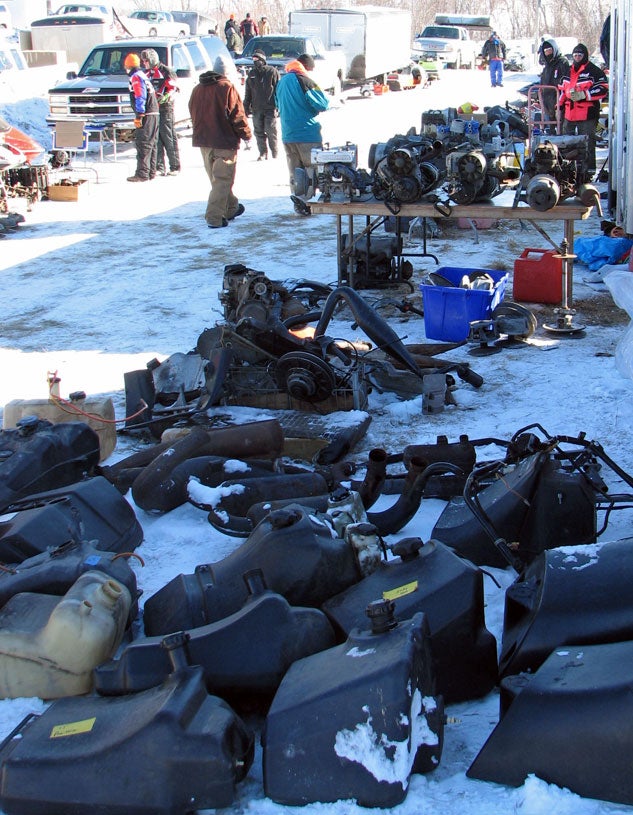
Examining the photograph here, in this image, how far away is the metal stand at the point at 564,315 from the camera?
6527 millimetres

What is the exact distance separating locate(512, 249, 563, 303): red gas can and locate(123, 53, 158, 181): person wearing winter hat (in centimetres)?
799

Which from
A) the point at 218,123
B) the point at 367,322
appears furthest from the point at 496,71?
the point at 367,322

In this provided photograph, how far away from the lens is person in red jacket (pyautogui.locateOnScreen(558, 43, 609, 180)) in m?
12.2

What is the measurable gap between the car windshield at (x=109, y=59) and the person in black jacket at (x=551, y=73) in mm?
7048

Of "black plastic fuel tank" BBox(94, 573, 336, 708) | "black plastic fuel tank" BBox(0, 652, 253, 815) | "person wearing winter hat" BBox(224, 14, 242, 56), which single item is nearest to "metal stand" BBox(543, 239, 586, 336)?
"black plastic fuel tank" BBox(94, 573, 336, 708)

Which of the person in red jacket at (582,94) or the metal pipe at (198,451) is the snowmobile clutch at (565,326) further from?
the person in red jacket at (582,94)

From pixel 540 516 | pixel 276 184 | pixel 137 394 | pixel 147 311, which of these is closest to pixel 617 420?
pixel 540 516

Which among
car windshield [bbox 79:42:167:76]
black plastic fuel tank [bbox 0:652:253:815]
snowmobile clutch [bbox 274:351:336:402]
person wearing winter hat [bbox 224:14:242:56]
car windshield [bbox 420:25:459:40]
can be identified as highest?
car windshield [bbox 420:25:459:40]

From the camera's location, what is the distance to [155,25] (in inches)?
927

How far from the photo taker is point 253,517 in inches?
141

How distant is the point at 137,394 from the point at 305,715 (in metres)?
3.19

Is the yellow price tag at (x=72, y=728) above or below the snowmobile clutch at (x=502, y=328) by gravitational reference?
below

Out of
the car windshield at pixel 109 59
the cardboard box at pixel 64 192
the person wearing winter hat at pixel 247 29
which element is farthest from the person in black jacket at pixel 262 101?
the person wearing winter hat at pixel 247 29

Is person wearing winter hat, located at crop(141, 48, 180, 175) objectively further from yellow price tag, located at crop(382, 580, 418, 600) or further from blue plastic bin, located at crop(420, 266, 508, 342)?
yellow price tag, located at crop(382, 580, 418, 600)
